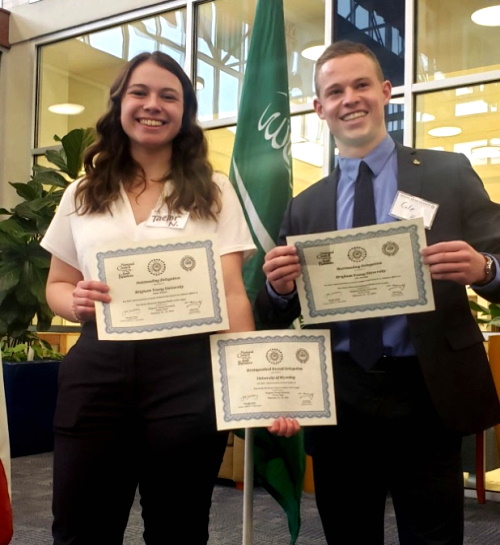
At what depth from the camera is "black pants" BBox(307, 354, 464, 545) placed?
5.07 feet

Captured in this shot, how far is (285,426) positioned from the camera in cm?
158

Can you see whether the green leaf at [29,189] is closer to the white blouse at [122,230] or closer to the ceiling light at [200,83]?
the ceiling light at [200,83]

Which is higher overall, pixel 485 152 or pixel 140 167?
pixel 485 152

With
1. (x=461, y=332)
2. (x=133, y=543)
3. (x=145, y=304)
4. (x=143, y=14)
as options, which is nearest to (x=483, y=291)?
(x=461, y=332)

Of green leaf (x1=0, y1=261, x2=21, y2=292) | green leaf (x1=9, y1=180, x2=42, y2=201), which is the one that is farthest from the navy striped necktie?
green leaf (x1=9, y1=180, x2=42, y2=201)

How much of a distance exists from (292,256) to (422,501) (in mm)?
620

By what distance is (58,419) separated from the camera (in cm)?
155

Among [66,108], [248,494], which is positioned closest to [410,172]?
[248,494]

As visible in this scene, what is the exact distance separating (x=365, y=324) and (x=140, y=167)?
2.17 feet

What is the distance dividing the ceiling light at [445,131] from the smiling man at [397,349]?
3884 millimetres

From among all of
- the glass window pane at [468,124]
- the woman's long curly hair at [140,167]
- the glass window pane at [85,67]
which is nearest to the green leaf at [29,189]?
the glass window pane at [85,67]

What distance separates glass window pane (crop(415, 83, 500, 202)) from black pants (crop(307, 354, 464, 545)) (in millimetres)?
3733

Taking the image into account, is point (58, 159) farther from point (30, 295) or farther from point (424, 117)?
point (424, 117)

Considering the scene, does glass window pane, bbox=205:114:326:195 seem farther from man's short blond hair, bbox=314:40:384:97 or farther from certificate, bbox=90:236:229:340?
certificate, bbox=90:236:229:340
